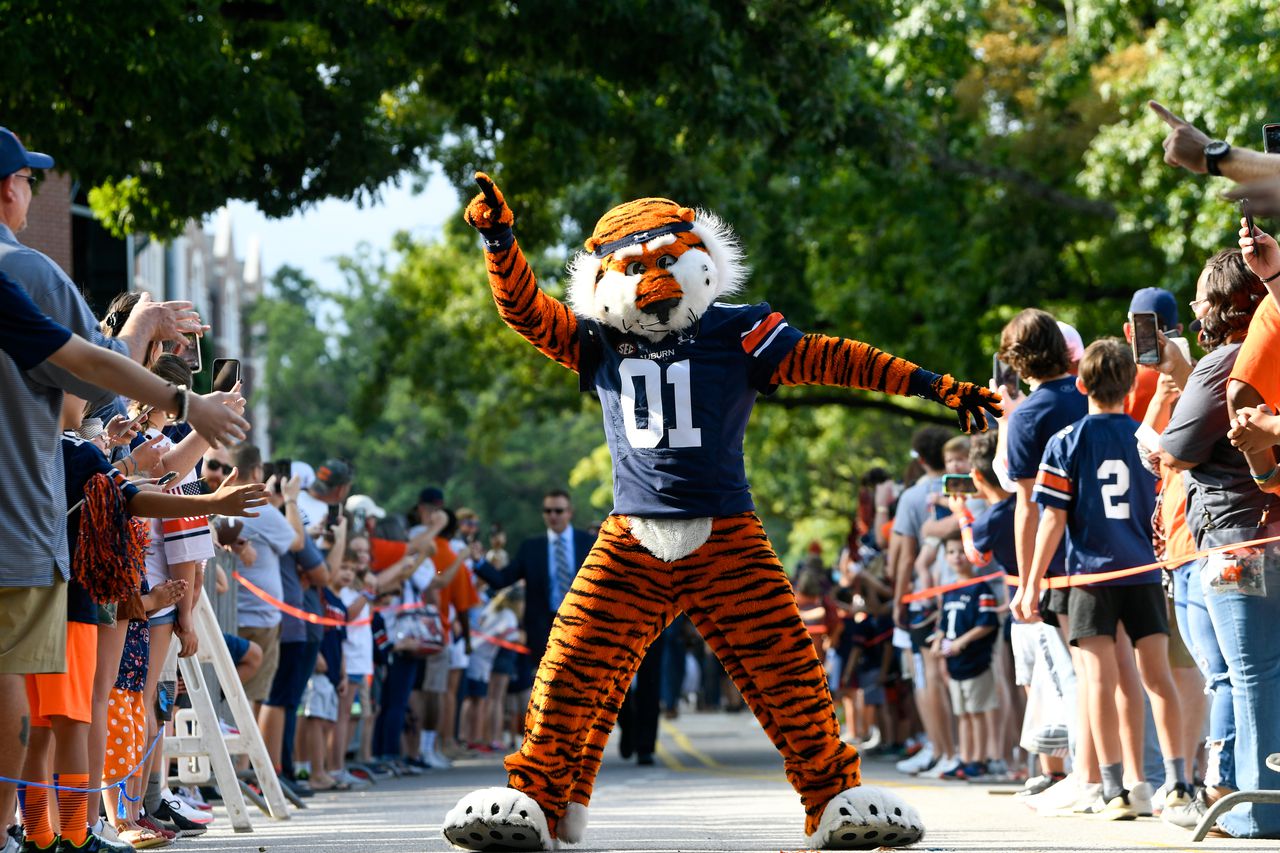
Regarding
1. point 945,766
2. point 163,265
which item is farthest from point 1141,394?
point 163,265

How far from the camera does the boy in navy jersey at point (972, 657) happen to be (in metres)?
12.2

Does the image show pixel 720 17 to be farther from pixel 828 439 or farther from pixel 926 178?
pixel 828 439

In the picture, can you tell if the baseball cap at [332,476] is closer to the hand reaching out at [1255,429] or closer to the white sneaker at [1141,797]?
the white sneaker at [1141,797]

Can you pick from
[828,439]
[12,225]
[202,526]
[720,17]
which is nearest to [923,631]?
[720,17]

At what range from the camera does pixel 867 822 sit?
256 inches

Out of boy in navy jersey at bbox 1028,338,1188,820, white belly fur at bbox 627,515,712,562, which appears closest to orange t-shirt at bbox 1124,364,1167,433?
boy in navy jersey at bbox 1028,338,1188,820

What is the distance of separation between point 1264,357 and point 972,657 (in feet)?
19.0

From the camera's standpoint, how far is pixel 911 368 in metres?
7.00

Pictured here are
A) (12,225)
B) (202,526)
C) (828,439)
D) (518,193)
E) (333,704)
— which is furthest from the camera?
(828,439)

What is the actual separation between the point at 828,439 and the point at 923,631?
985 inches

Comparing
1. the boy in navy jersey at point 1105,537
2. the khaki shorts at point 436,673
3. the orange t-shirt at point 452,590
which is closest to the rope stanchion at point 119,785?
the boy in navy jersey at point 1105,537

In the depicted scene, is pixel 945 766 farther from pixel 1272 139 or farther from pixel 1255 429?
pixel 1272 139

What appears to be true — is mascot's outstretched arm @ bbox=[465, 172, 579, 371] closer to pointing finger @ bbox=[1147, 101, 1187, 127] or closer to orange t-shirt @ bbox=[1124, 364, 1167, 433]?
pointing finger @ bbox=[1147, 101, 1187, 127]

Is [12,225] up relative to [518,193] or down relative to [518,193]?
down
